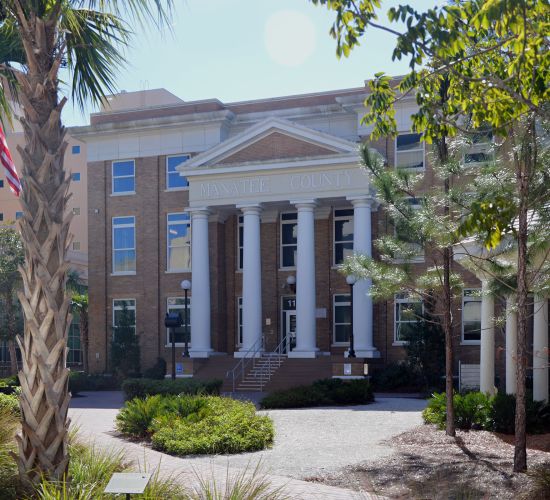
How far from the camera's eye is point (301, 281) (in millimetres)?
33656

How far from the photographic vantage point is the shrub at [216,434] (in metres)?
14.1

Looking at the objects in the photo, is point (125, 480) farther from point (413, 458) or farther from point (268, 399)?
point (268, 399)

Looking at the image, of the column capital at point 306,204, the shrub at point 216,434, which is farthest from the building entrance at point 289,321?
the shrub at point 216,434

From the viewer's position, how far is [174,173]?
3853 cm

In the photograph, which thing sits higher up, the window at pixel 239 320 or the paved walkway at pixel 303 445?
the window at pixel 239 320

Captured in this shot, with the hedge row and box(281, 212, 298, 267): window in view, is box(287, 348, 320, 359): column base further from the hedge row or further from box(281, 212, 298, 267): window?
the hedge row

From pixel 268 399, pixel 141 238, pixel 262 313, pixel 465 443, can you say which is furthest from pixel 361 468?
pixel 141 238

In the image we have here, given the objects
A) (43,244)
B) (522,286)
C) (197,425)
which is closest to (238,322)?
(197,425)

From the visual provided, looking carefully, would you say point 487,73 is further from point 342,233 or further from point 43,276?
point 342,233

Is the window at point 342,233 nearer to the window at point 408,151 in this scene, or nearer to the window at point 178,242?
the window at point 408,151

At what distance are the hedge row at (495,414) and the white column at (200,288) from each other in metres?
19.7

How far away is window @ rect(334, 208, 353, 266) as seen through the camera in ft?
118

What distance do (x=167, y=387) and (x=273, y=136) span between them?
14495 mm

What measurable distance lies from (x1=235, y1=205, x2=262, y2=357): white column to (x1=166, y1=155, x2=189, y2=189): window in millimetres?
4703
